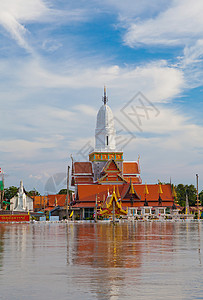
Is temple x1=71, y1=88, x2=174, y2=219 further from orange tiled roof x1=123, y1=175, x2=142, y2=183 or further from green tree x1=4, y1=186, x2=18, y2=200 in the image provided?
green tree x1=4, y1=186, x2=18, y2=200

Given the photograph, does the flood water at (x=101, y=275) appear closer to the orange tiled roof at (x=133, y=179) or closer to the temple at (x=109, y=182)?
the temple at (x=109, y=182)

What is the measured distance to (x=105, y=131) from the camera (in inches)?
3078

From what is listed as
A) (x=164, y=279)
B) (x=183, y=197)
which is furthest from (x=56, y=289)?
(x=183, y=197)

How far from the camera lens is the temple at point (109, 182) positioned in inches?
2670

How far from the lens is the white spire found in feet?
254

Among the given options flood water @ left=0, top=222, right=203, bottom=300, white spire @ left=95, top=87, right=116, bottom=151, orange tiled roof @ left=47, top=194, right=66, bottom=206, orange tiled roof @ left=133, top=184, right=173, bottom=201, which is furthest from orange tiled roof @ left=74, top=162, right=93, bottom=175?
flood water @ left=0, top=222, right=203, bottom=300

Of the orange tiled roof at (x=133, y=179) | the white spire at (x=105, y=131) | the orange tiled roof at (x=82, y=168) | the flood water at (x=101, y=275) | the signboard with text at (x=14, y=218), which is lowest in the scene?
the signboard with text at (x=14, y=218)

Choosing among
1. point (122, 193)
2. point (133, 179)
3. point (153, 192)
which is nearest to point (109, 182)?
point (122, 193)

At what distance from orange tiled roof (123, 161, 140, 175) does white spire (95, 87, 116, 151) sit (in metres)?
4.31

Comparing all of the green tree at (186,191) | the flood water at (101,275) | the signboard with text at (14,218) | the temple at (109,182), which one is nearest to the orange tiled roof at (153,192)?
the temple at (109,182)

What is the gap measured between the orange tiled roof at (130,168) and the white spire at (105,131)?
4.31 meters

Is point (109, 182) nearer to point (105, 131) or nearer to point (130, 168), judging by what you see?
point (130, 168)

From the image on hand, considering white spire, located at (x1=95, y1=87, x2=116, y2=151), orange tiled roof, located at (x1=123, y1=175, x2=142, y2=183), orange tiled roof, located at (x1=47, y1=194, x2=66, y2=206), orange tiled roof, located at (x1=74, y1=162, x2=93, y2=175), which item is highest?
white spire, located at (x1=95, y1=87, x2=116, y2=151)

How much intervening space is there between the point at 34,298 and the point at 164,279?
311 cm
